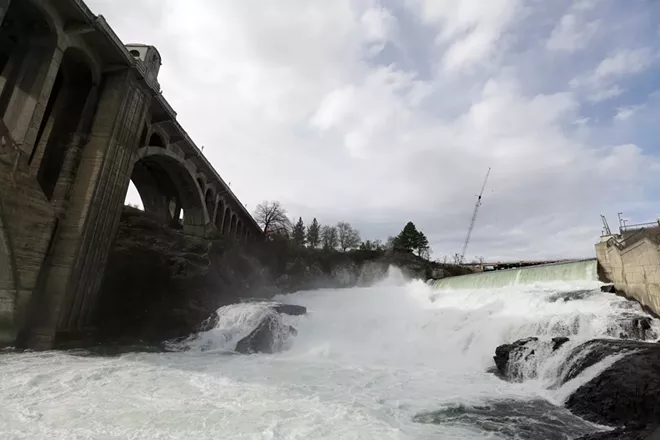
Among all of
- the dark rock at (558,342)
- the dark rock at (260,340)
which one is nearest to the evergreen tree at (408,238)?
the dark rock at (260,340)

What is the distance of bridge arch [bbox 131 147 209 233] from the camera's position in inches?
950

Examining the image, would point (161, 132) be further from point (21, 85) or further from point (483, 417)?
point (483, 417)

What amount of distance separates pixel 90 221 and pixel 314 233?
5822 centimetres

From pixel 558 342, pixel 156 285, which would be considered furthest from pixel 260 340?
pixel 558 342

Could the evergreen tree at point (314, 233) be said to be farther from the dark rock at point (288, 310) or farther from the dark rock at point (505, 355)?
the dark rock at point (505, 355)

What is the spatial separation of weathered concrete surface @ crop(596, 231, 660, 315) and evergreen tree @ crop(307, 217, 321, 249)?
182ft

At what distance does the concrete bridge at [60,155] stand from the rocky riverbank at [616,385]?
1486cm

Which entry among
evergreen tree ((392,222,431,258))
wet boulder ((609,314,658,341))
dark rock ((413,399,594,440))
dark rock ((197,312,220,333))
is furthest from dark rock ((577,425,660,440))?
evergreen tree ((392,222,431,258))

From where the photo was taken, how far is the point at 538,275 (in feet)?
60.1

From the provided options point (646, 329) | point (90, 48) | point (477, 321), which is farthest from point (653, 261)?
point (90, 48)

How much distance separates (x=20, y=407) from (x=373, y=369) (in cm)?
851

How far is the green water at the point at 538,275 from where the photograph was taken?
1605cm

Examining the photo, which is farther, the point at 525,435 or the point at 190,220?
the point at 190,220

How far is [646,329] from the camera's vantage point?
399 inches
